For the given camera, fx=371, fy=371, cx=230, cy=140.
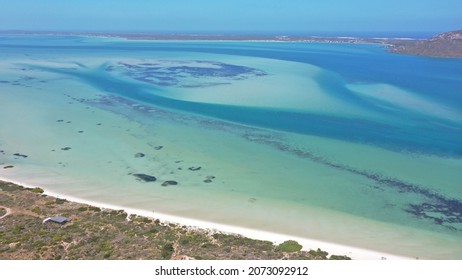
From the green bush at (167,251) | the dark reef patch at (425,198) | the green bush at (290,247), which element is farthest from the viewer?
the dark reef patch at (425,198)

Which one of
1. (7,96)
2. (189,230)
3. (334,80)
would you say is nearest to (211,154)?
(189,230)

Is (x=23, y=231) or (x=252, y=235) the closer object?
(x=23, y=231)

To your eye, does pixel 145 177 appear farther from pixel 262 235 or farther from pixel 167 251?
pixel 167 251

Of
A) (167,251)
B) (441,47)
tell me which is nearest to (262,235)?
(167,251)

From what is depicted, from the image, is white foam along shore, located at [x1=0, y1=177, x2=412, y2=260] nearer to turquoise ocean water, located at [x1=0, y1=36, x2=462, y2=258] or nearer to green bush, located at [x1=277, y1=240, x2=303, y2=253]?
green bush, located at [x1=277, y1=240, x2=303, y2=253]

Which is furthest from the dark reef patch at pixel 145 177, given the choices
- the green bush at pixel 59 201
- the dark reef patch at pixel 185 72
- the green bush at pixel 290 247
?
the dark reef patch at pixel 185 72

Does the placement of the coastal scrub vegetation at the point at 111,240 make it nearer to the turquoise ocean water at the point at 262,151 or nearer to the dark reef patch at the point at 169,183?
the turquoise ocean water at the point at 262,151

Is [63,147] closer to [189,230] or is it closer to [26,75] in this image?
[189,230]
